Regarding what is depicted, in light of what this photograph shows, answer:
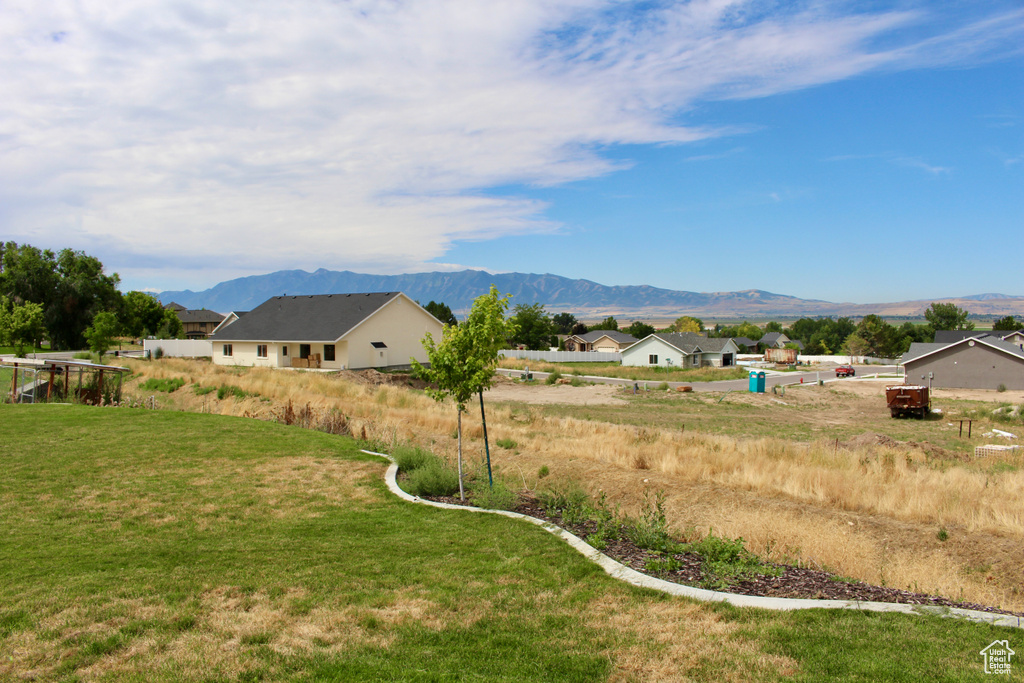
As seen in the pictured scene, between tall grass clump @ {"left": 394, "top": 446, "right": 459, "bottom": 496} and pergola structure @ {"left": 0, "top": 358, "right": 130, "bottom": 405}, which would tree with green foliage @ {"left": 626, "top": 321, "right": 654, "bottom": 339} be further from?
tall grass clump @ {"left": 394, "top": 446, "right": 459, "bottom": 496}

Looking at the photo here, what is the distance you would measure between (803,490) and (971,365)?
164 feet

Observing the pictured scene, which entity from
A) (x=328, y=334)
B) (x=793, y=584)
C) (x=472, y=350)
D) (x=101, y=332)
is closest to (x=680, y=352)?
(x=328, y=334)

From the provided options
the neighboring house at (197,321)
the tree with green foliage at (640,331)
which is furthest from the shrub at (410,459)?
the neighboring house at (197,321)

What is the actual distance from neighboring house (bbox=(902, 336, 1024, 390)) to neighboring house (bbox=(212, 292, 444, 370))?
1674 inches

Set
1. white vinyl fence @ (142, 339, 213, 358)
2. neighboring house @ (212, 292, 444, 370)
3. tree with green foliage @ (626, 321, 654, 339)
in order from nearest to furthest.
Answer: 1. neighboring house @ (212, 292, 444, 370)
2. white vinyl fence @ (142, 339, 213, 358)
3. tree with green foliage @ (626, 321, 654, 339)

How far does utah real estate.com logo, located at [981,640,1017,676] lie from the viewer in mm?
4684

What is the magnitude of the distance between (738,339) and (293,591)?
152778 mm

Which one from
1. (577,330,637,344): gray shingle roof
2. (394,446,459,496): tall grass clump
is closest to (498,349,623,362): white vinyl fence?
(577,330,637,344): gray shingle roof

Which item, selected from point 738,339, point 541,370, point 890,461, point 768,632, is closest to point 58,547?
point 768,632

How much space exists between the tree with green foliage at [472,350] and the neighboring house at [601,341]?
4208 inches

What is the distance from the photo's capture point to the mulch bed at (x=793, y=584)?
6.41 m

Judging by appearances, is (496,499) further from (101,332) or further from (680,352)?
(680,352)

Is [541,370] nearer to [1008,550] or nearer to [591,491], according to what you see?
[591,491]

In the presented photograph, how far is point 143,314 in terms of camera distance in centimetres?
9250
